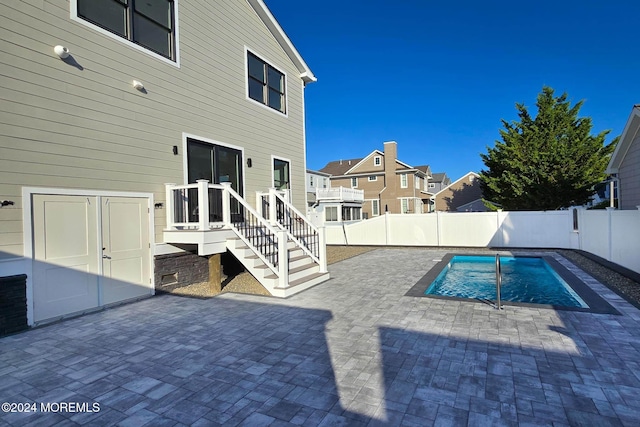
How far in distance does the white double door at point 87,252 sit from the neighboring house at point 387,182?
2662 centimetres

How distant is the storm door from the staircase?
24mm

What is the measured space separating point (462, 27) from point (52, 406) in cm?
1756

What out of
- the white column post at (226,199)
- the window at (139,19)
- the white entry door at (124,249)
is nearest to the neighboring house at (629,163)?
the white column post at (226,199)

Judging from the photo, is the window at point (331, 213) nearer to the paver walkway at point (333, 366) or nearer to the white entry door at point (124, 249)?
the white entry door at point (124, 249)

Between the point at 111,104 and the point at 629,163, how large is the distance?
15036mm

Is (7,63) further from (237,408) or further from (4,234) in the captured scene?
(237,408)

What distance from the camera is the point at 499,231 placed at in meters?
13.6

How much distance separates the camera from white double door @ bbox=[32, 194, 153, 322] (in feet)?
16.0

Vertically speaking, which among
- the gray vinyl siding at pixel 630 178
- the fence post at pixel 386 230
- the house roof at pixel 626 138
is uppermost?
the house roof at pixel 626 138

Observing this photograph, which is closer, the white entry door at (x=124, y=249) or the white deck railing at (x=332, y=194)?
the white entry door at (x=124, y=249)

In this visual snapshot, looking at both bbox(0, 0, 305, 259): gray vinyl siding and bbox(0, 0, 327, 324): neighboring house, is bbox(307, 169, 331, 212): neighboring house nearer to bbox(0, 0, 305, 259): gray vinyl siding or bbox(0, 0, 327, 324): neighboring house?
bbox(0, 0, 305, 259): gray vinyl siding

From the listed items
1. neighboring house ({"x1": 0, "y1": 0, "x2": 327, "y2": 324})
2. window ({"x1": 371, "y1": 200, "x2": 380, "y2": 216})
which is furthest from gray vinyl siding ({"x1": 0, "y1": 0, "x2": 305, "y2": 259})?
window ({"x1": 371, "y1": 200, "x2": 380, "y2": 216})

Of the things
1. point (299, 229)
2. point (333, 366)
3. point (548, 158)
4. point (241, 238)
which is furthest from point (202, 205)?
point (548, 158)

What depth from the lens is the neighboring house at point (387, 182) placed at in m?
30.8
